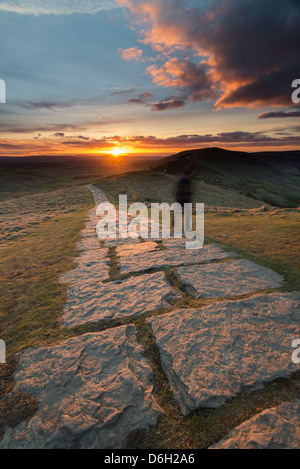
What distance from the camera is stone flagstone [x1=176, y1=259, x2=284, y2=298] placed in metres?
3.88

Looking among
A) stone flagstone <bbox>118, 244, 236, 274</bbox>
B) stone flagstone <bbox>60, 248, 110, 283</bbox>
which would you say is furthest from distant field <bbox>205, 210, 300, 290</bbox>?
stone flagstone <bbox>60, 248, 110, 283</bbox>

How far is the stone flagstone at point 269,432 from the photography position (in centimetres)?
175

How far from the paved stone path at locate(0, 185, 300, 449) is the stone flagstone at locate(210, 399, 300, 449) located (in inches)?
0.8

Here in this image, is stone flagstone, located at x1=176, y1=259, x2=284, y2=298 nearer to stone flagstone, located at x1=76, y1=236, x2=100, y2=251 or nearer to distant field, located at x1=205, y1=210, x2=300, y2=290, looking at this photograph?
distant field, located at x1=205, y1=210, x2=300, y2=290

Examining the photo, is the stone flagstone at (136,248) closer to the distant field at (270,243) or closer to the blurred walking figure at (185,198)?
the distant field at (270,243)

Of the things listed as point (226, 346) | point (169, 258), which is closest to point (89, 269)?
point (169, 258)

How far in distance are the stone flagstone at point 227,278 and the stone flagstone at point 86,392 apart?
5.23 feet

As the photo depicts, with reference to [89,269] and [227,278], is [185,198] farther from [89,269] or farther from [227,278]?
[227,278]

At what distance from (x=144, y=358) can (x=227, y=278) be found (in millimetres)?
2357

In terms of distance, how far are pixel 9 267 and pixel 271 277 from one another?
6.11 metres

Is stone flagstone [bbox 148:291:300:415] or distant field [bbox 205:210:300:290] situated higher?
distant field [bbox 205:210:300:290]

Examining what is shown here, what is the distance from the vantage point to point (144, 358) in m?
2.66

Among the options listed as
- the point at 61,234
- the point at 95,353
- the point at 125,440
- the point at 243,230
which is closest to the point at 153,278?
the point at 95,353

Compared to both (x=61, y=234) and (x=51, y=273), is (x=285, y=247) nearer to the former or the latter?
(x=51, y=273)
